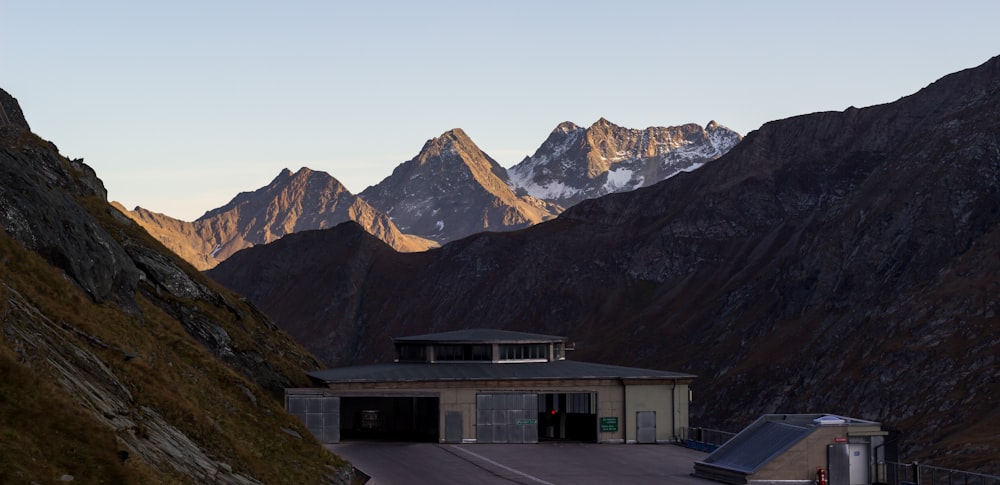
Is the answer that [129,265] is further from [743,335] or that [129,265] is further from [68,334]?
[743,335]

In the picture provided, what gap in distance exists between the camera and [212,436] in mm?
39031

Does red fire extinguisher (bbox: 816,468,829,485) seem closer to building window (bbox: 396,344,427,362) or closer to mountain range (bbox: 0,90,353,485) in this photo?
mountain range (bbox: 0,90,353,485)

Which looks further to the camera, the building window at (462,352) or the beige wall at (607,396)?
the building window at (462,352)

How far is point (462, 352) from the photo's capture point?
88125mm

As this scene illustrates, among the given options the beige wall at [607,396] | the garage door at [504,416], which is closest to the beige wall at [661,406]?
the beige wall at [607,396]

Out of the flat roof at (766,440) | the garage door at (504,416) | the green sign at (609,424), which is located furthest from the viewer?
the green sign at (609,424)

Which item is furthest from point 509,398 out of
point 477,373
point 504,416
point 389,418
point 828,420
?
point 828,420

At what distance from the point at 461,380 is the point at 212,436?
40.6 m

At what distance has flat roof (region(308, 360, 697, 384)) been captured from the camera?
3095 inches

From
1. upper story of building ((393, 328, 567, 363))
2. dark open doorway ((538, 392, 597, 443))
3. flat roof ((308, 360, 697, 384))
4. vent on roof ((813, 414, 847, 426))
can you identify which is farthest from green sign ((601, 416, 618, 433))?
vent on roof ((813, 414, 847, 426))

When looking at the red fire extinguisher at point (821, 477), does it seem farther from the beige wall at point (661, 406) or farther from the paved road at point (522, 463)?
the beige wall at point (661, 406)

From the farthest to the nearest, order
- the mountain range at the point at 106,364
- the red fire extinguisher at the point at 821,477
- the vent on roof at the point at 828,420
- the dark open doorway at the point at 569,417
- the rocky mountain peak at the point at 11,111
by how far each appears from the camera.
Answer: the dark open doorway at the point at 569,417, the rocky mountain peak at the point at 11,111, the vent on roof at the point at 828,420, the red fire extinguisher at the point at 821,477, the mountain range at the point at 106,364

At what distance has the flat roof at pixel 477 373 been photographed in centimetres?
7862

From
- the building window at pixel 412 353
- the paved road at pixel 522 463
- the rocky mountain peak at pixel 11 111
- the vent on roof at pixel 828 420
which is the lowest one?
the paved road at pixel 522 463
